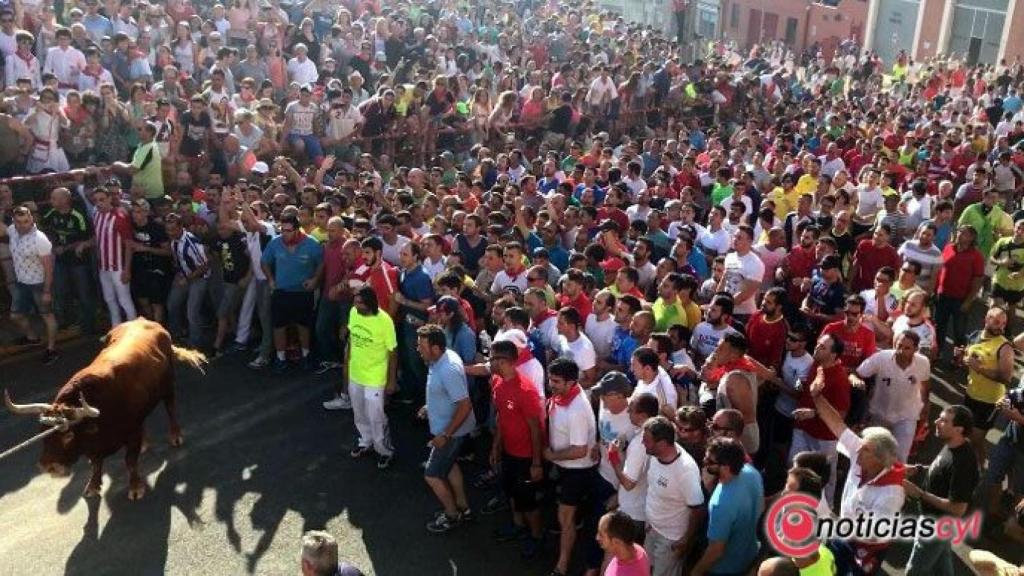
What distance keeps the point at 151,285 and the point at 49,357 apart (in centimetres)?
138

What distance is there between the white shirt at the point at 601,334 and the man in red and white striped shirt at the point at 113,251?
578cm

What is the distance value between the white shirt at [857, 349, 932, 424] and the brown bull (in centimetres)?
642

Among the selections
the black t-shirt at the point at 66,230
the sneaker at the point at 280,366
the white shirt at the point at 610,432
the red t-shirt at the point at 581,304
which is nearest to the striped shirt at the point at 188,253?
the black t-shirt at the point at 66,230

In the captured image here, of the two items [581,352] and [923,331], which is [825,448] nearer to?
[923,331]

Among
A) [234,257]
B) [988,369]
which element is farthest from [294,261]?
[988,369]

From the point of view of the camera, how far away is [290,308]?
32.7 feet

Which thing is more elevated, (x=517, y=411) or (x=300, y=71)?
(x=300, y=71)

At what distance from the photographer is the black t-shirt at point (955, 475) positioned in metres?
5.90

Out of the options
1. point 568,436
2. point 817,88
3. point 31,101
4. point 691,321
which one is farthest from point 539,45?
point 568,436

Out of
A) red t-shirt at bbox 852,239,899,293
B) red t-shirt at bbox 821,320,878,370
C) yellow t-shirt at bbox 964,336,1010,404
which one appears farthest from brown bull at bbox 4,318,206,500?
red t-shirt at bbox 852,239,899,293

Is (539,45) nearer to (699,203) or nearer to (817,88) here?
(817,88)

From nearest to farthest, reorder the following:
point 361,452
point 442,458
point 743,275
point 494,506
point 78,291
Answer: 1. point 442,458
2. point 494,506
3. point 361,452
4. point 743,275
5. point 78,291

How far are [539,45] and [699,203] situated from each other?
1203 cm

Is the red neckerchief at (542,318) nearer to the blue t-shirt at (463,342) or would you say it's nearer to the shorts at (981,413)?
the blue t-shirt at (463,342)
